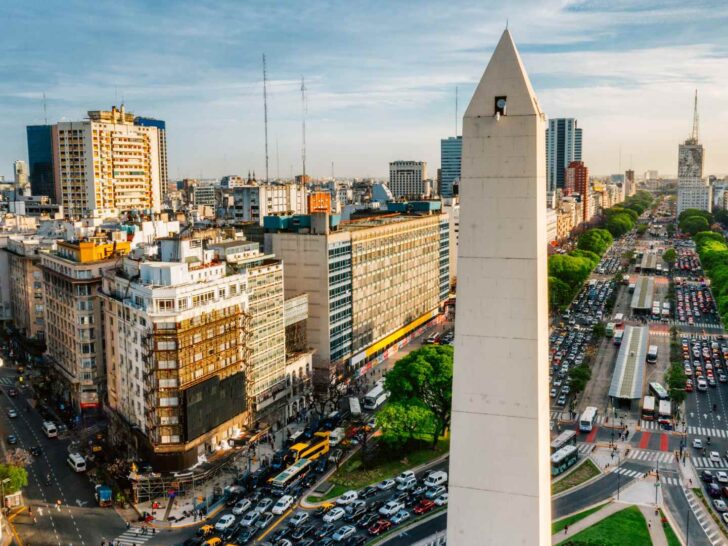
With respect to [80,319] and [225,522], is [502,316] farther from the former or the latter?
[80,319]

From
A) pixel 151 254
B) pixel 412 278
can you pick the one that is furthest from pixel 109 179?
pixel 151 254

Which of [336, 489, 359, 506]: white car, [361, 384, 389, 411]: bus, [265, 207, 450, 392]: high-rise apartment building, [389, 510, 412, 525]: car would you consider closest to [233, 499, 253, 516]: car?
[336, 489, 359, 506]: white car

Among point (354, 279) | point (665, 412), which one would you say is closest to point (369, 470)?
point (354, 279)

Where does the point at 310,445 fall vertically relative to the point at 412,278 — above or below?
below

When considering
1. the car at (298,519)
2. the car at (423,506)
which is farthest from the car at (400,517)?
the car at (298,519)

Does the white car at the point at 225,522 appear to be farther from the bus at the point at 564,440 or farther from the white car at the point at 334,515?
the bus at the point at 564,440

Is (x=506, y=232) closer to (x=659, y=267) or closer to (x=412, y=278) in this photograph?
(x=412, y=278)
